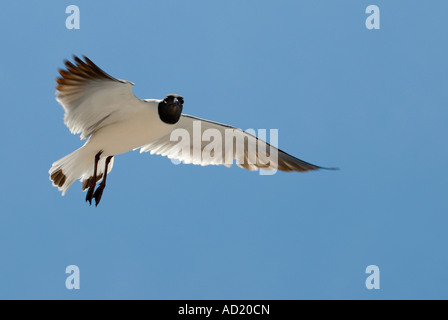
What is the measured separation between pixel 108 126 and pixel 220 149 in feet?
5.70

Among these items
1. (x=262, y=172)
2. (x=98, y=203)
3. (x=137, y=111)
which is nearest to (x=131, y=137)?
(x=137, y=111)

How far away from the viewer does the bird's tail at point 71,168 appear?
33.2 feet

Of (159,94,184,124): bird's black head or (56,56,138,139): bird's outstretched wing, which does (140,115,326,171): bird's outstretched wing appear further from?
(56,56,138,139): bird's outstretched wing

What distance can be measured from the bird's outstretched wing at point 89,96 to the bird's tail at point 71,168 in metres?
0.36

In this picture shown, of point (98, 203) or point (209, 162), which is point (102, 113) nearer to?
point (98, 203)

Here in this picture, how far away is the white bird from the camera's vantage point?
9.33 m

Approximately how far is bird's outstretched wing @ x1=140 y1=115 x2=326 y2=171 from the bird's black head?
30.7 inches

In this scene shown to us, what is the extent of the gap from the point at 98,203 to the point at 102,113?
3.90 ft

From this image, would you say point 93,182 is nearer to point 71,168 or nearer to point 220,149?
point 71,168

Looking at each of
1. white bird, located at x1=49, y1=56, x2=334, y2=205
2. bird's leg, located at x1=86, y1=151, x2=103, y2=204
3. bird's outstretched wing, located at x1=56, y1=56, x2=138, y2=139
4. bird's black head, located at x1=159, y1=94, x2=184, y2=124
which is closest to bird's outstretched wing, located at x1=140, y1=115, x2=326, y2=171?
white bird, located at x1=49, y1=56, x2=334, y2=205

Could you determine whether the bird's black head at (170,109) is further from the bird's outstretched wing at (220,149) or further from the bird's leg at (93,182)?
the bird's leg at (93,182)

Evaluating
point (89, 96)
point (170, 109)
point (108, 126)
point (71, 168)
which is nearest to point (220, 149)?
point (170, 109)

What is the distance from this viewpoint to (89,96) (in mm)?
9445

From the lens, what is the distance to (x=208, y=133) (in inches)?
425
